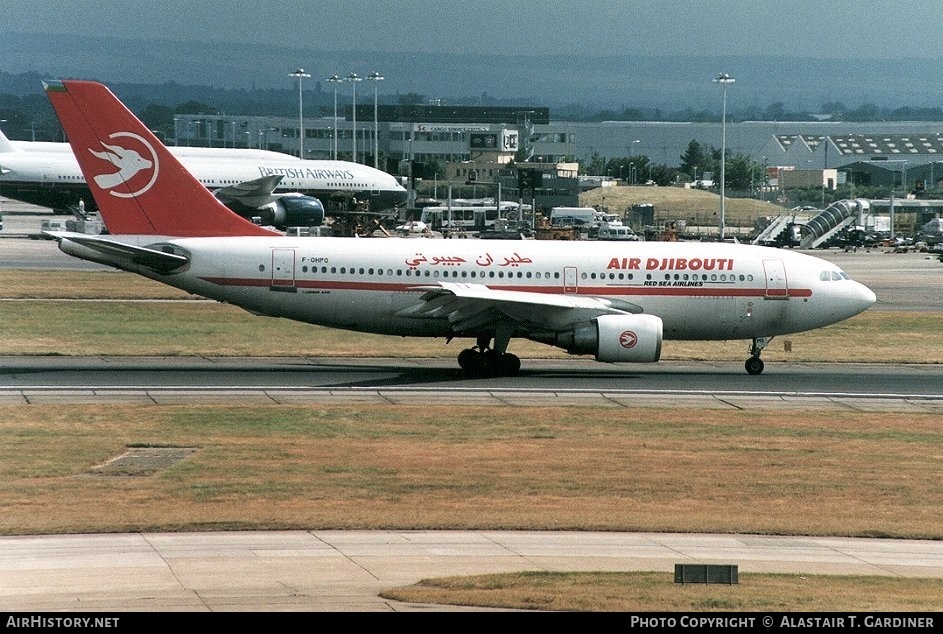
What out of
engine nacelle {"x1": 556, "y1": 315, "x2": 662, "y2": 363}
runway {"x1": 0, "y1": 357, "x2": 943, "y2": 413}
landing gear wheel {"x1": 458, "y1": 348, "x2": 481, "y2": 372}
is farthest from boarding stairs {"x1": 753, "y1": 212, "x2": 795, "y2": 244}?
engine nacelle {"x1": 556, "y1": 315, "x2": 662, "y2": 363}

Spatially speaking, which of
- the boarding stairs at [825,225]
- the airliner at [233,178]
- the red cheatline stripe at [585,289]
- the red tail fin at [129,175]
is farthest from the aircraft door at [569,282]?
the boarding stairs at [825,225]

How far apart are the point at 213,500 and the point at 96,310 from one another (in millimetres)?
34910

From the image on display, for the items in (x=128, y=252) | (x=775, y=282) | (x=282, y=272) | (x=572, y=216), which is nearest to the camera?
(x=128, y=252)

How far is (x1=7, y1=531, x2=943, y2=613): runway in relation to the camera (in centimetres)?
1906

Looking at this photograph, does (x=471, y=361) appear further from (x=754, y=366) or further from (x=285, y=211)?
(x=285, y=211)

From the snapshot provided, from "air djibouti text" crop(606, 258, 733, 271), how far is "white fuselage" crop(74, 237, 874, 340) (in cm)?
3

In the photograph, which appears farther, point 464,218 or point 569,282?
point 464,218

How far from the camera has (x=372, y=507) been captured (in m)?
27.0

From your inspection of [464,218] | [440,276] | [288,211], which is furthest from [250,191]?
[440,276]

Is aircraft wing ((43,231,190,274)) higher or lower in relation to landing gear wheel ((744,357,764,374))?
higher

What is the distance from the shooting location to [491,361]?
45656mm

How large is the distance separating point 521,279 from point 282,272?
801 cm

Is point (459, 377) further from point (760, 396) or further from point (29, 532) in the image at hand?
point (29, 532)

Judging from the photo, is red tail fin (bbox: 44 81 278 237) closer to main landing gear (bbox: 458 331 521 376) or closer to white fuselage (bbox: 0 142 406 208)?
main landing gear (bbox: 458 331 521 376)
